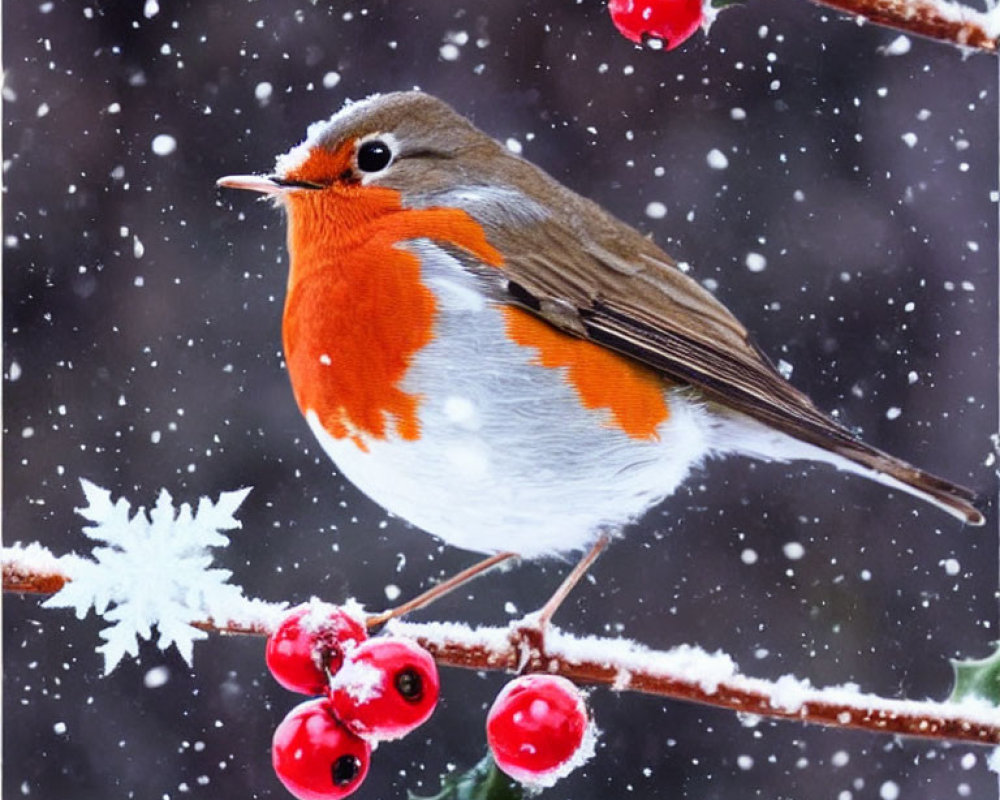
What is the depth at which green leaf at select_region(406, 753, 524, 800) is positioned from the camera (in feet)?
2.59

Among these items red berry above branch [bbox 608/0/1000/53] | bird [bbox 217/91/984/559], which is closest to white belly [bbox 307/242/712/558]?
bird [bbox 217/91/984/559]

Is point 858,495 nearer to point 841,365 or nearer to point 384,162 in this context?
point 841,365

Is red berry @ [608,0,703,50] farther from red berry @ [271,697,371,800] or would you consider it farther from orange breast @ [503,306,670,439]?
red berry @ [271,697,371,800]

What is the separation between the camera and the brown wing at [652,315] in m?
0.80

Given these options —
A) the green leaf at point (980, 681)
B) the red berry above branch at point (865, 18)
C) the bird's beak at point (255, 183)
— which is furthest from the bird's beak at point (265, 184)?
the green leaf at point (980, 681)

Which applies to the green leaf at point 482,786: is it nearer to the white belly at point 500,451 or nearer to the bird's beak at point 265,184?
the white belly at point 500,451

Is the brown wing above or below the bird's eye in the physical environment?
below

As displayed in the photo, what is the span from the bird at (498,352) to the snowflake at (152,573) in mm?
115

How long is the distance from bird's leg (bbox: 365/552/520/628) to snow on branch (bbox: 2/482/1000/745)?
1 cm

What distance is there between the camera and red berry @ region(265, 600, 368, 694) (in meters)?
0.75

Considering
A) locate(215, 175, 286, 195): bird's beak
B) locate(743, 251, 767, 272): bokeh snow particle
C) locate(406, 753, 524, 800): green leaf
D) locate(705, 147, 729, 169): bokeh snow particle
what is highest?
locate(705, 147, 729, 169): bokeh snow particle

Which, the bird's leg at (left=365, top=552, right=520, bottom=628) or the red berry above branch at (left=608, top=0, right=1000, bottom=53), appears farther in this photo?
the bird's leg at (left=365, top=552, right=520, bottom=628)

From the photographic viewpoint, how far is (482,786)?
796 millimetres

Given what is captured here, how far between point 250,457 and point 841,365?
42 cm
